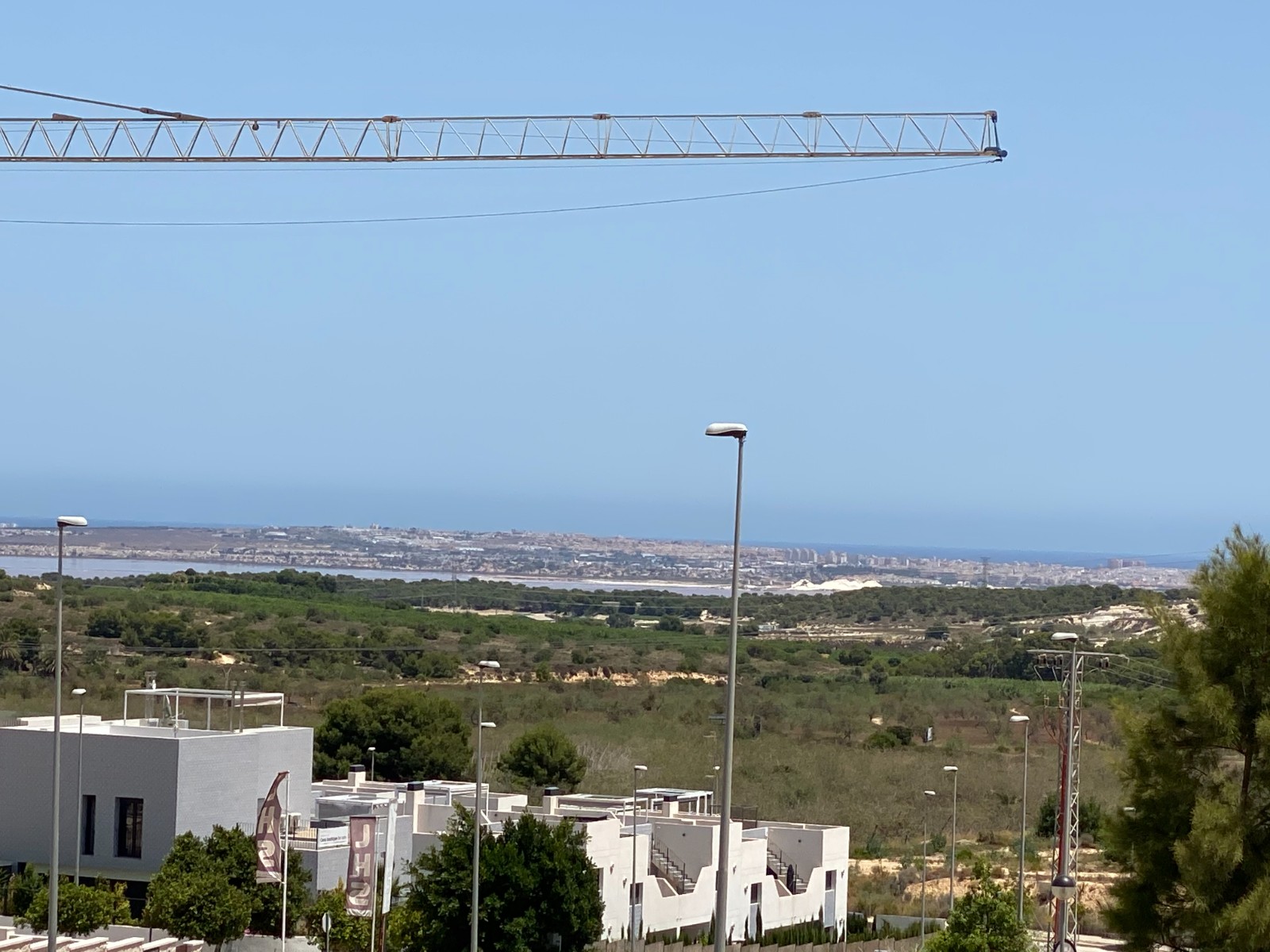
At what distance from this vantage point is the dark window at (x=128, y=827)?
4406cm

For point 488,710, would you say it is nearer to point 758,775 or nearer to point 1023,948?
point 758,775

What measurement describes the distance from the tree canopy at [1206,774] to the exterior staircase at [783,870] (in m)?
28.3

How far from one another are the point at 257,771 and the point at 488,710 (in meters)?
42.3

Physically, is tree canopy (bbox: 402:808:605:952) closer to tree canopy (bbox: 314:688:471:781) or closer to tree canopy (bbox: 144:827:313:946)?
tree canopy (bbox: 144:827:313:946)

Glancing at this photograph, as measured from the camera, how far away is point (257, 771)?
46.5 meters

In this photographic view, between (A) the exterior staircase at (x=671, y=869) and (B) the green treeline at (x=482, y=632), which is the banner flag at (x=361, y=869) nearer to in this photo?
(A) the exterior staircase at (x=671, y=869)

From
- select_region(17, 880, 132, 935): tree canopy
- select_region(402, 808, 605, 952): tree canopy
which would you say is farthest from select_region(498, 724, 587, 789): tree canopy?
select_region(17, 880, 132, 935): tree canopy

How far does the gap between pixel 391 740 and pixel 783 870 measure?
2144 cm

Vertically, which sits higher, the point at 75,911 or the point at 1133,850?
the point at 1133,850

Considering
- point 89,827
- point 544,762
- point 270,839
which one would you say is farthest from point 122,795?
point 544,762

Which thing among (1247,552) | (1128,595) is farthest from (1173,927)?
(1128,595)

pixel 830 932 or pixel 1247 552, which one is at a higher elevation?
pixel 1247 552

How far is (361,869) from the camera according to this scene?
1421 inches

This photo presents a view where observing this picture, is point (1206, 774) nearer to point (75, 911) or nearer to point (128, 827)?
point (75, 911)
